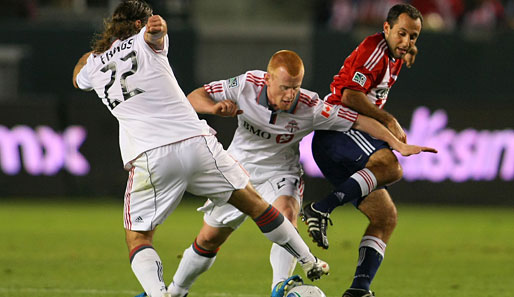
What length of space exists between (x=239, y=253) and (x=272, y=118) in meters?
3.59

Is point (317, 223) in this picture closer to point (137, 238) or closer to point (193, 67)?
point (137, 238)

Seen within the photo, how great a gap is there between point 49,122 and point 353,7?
21.0 ft

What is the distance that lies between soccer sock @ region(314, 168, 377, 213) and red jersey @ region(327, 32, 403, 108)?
0.61 meters

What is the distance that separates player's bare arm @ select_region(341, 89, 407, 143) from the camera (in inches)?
255

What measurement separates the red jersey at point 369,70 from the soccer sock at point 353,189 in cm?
61

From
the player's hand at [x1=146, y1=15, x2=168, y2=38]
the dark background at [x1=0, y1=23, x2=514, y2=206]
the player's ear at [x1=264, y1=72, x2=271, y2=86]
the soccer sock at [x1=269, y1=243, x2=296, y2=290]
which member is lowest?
the dark background at [x1=0, y1=23, x2=514, y2=206]

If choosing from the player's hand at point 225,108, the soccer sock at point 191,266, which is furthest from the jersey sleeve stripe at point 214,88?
the soccer sock at point 191,266

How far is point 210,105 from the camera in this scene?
6.21 meters

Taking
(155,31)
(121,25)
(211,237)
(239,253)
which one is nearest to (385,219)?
(211,237)

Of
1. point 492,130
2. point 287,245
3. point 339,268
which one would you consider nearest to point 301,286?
point 287,245

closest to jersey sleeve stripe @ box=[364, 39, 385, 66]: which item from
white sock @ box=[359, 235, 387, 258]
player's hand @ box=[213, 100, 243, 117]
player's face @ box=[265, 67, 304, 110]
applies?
player's face @ box=[265, 67, 304, 110]

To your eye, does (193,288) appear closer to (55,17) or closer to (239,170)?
(239,170)

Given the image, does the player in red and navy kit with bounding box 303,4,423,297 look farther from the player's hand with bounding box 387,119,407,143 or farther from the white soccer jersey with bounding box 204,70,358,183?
the white soccer jersey with bounding box 204,70,358,183

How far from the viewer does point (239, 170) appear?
5895 mm
